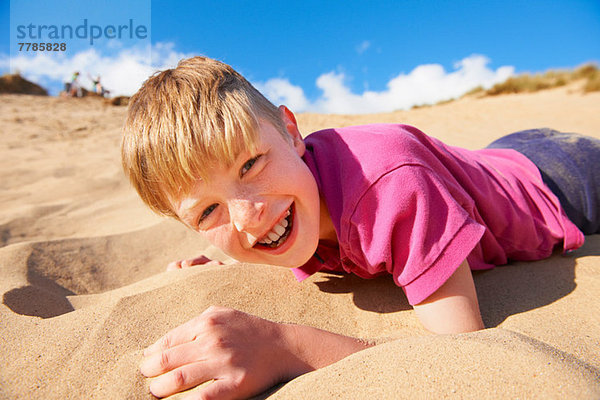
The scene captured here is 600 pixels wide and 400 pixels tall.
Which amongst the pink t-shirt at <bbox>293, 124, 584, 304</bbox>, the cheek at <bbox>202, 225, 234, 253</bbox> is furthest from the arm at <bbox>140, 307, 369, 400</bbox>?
the pink t-shirt at <bbox>293, 124, 584, 304</bbox>

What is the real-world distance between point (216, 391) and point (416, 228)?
782 millimetres

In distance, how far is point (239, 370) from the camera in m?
1.14

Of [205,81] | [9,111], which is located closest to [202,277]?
[205,81]

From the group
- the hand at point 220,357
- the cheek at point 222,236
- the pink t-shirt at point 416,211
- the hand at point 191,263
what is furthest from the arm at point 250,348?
the hand at point 191,263

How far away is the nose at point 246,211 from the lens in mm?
1305

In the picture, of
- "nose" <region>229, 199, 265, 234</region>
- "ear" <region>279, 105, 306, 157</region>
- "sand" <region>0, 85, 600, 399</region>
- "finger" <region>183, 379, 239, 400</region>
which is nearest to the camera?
"sand" <region>0, 85, 600, 399</region>

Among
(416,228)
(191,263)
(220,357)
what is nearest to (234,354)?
(220,357)

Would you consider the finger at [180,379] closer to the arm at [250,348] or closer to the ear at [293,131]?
the arm at [250,348]

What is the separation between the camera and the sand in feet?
3.07

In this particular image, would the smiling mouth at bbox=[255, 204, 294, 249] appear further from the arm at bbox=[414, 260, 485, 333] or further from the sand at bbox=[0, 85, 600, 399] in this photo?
the arm at bbox=[414, 260, 485, 333]

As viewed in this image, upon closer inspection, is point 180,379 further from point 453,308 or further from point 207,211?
point 453,308

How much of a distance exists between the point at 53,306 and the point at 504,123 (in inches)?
263

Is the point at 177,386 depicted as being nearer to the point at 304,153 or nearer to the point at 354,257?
the point at 354,257

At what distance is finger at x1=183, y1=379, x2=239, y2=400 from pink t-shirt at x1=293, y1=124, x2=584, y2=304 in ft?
2.08
